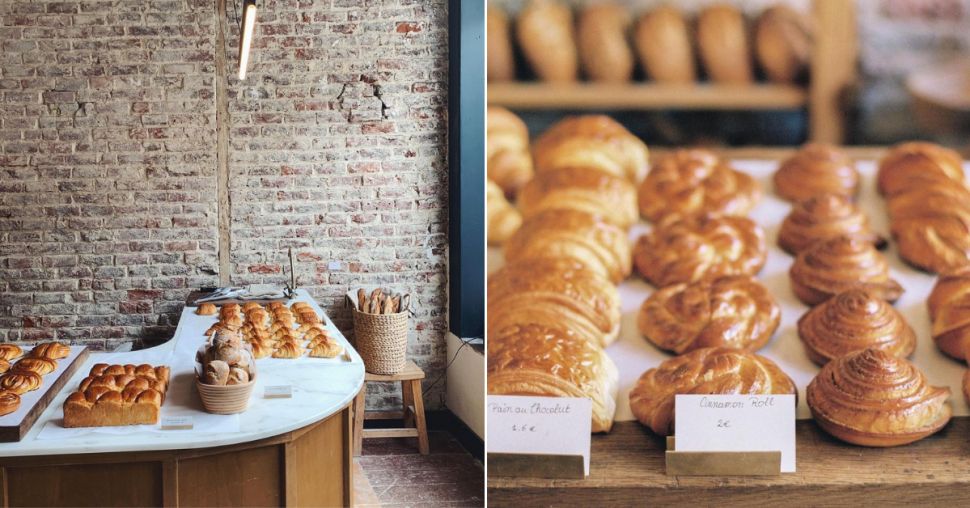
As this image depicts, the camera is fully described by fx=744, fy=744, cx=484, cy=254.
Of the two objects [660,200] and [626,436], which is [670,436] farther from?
[660,200]

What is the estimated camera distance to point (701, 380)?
1435 mm

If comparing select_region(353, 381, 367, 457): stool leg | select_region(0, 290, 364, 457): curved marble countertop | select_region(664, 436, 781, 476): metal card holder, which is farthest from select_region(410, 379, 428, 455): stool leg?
select_region(664, 436, 781, 476): metal card holder

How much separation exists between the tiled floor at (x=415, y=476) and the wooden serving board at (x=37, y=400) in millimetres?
1196

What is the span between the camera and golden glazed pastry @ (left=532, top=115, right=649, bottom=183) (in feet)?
→ 4.97

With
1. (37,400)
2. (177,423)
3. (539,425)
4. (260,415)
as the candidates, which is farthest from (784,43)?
(37,400)

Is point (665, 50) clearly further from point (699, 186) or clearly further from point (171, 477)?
point (171, 477)

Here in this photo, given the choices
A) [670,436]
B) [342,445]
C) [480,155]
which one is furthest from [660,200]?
[480,155]

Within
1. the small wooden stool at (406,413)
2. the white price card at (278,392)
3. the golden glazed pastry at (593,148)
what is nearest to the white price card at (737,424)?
the golden glazed pastry at (593,148)

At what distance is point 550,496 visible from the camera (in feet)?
4.81

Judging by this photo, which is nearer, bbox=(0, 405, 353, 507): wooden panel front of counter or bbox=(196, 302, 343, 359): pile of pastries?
bbox=(0, 405, 353, 507): wooden panel front of counter

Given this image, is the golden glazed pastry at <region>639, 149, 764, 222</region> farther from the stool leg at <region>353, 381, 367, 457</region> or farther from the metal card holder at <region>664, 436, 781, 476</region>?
the stool leg at <region>353, 381, 367, 457</region>

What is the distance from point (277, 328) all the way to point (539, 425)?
1440 millimetres

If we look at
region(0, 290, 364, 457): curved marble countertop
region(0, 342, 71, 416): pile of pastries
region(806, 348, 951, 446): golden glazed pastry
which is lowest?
region(0, 290, 364, 457): curved marble countertop

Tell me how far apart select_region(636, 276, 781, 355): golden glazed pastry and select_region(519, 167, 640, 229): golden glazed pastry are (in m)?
0.20
